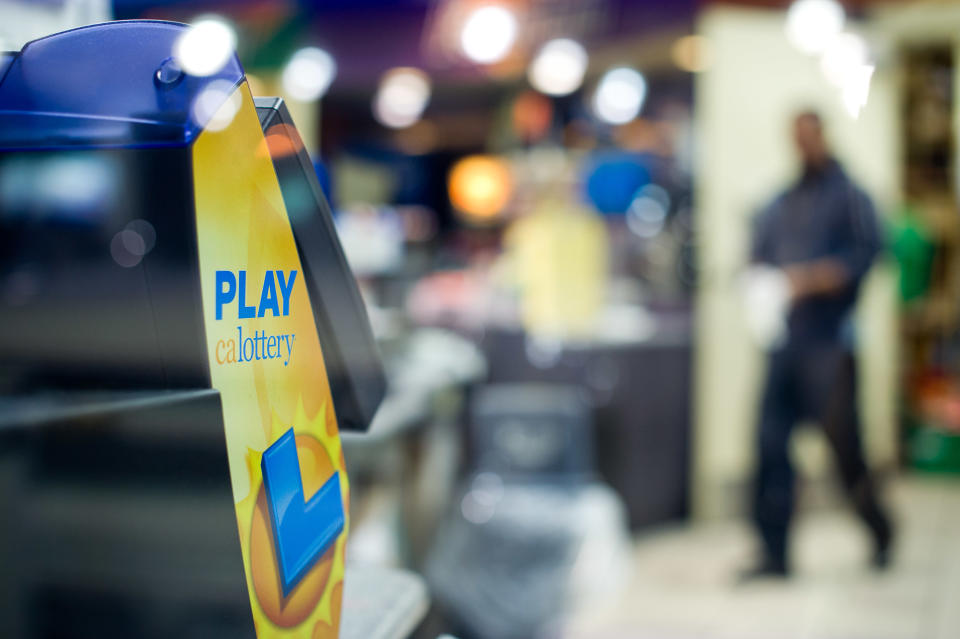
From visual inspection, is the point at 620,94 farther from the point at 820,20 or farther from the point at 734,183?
the point at 820,20

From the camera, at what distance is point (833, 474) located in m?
4.10

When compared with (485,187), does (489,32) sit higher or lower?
higher

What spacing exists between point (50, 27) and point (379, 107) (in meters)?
10.5

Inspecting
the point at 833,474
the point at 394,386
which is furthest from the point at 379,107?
the point at 394,386

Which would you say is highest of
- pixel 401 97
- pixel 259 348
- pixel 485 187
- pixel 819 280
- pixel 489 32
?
pixel 401 97

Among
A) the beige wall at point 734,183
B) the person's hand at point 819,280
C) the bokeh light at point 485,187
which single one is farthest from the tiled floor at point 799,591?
the bokeh light at point 485,187

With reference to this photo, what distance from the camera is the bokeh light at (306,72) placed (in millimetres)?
4738

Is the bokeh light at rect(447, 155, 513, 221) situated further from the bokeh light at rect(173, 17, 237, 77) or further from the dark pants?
the bokeh light at rect(173, 17, 237, 77)

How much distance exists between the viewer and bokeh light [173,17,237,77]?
0.52 meters

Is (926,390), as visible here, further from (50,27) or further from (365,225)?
(50,27)

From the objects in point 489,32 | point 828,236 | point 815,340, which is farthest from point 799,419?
point 489,32

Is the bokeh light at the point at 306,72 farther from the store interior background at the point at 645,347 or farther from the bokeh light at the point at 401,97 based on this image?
the bokeh light at the point at 401,97

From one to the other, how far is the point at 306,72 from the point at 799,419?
3.52 m

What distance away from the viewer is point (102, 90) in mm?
499
